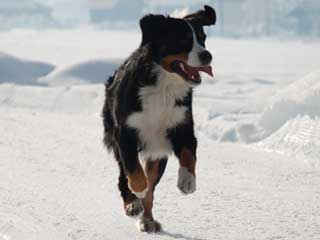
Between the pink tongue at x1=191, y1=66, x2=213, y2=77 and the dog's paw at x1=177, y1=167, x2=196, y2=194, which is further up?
the pink tongue at x1=191, y1=66, x2=213, y2=77

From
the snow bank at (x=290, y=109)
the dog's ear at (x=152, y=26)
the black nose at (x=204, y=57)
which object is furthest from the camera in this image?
the snow bank at (x=290, y=109)

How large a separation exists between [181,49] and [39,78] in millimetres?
62124

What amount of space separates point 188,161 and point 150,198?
622mm

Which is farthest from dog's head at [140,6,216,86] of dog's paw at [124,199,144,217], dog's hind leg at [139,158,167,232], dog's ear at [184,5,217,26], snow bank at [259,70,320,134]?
snow bank at [259,70,320,134]

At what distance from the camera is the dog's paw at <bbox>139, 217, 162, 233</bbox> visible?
5.75 meters

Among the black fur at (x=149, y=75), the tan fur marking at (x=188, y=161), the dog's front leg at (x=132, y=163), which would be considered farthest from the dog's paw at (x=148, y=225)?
the tan fur marking at (x=188, y=161)

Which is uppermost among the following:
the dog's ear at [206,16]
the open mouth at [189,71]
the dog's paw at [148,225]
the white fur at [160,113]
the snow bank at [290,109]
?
the dog's ear at [206,16]

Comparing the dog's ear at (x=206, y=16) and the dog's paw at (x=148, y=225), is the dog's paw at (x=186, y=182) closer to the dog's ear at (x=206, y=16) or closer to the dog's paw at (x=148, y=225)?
the dog's paw at (x=148, y=225)

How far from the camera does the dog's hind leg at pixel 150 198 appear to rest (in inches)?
227

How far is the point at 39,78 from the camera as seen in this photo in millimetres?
66312

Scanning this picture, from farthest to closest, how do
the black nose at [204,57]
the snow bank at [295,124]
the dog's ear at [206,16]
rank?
the snow bank at [295,124], the dog's ear at [206,16], the black nose at [204,57]

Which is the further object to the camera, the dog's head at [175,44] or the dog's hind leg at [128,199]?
the dog's hind leg at [128,199]

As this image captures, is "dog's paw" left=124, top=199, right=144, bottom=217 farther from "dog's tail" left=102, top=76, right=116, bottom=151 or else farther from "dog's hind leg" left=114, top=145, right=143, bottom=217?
"dog's tail" left=102, top=76, right=116, bottom=151

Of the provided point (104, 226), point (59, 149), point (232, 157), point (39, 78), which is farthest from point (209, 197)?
point (39, 78)
